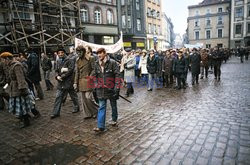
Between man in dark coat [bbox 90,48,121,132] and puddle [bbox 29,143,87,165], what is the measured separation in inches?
34.1

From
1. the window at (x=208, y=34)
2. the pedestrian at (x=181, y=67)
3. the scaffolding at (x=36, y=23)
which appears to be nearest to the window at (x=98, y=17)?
the scaffolding at (x=36, y=23)

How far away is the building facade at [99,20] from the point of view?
25.4 meters

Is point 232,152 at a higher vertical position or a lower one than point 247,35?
lower

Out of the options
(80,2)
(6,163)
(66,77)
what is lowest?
(6,163)

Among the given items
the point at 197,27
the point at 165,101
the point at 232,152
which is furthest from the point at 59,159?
the point at 197,27

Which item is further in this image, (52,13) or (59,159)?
(52,13)

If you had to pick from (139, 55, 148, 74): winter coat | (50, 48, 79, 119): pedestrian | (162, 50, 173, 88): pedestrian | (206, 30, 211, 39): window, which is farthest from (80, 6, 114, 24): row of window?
(206, 30, 211, 39): window

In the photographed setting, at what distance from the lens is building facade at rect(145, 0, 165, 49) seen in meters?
38.3

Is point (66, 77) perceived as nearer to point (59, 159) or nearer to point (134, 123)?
point (134, 123)

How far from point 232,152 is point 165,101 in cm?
395

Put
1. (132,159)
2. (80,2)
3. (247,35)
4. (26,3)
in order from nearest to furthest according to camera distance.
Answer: (132,159) → (26,3) → (80,2) → (247,35)

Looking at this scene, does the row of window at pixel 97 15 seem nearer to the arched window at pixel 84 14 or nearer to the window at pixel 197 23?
the arched window at pixel 84 14

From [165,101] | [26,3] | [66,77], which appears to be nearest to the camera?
[66,77]

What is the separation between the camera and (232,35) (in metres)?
52.8
